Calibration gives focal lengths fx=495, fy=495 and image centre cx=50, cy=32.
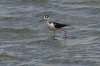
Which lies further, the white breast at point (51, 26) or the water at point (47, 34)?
the white breast at point (51, 26)

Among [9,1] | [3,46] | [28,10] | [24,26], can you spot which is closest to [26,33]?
[24,26]

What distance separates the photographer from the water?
1478 centimetres

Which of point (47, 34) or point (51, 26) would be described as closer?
point (47, 34)

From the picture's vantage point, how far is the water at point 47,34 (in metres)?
14.8

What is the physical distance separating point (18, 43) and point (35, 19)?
4362 millimetres

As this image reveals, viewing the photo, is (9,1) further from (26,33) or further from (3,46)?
(3,46)

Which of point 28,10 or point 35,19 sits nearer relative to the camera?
point 35,19

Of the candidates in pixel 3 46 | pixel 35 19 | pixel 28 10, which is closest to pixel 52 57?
pixel 3 46

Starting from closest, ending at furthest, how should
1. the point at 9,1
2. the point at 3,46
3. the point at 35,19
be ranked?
the point at 3,46
the point at 35,19
the point at 9,1

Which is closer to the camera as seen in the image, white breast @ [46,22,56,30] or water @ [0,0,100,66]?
water @ [0,0,100,66]

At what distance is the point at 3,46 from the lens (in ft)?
54.5

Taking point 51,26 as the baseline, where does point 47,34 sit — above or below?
below

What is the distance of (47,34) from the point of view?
18828mm

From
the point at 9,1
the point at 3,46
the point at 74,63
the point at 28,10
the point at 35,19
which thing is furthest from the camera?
the point at 9,1
